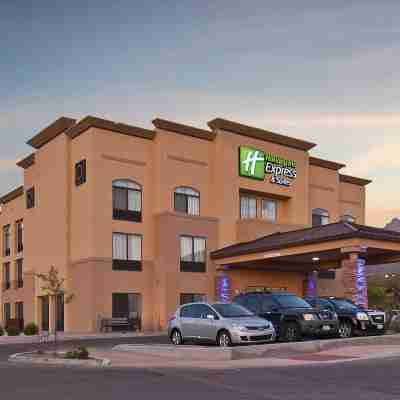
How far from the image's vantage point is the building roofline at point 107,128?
3981cm

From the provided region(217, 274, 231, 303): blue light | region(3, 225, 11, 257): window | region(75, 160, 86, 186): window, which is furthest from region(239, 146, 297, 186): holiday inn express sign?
region(3, 225, 11, 257): window

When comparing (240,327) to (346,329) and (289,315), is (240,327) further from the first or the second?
(346,329)

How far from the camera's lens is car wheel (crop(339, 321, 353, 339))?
2545 cm

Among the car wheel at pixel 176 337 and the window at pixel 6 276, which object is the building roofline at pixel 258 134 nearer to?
the window at pixel 6 276

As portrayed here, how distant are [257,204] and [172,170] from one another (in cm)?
825

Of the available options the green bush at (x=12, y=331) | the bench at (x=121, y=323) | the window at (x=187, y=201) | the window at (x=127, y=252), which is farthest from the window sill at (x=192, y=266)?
the green bush at (x=12, y=331)

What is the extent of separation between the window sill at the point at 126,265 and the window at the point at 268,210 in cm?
1103

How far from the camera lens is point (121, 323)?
3916 centimetres

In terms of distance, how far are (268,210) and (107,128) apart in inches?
555

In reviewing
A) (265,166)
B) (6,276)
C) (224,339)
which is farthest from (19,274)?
(224,339)

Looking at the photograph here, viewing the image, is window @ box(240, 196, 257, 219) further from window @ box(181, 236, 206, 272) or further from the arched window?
the arched window

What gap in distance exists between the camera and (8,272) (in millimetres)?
55938

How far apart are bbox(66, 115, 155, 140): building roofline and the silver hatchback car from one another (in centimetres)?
1882

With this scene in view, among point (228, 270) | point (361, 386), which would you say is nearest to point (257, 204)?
point (228, 270)
